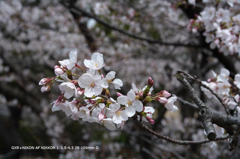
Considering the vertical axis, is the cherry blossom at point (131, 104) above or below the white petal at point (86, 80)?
below

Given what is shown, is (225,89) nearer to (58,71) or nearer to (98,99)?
(98,99)

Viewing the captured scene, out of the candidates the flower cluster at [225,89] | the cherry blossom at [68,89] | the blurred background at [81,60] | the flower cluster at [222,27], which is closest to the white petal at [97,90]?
the cherry blossom at [68,89]

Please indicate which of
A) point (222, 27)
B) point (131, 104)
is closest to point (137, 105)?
point (131, 104)

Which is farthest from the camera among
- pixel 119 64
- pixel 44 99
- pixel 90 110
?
pixel 44 99

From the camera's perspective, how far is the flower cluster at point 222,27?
160cm

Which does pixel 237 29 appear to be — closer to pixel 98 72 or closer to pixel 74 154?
pixel 98 72

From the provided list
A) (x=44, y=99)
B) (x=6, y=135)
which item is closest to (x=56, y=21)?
(x=44, y=99)

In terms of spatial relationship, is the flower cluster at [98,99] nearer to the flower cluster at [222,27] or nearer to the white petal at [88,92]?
the white petal at [88,92]

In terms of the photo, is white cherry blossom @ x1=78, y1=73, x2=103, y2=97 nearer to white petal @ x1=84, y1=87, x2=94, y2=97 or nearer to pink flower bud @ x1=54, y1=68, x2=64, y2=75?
white petal @ x1=84, y1=87, x2=94, y2=97

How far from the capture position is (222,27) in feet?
5.62

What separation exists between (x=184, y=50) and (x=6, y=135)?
213 inches

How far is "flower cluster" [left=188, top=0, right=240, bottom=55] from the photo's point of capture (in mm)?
1596

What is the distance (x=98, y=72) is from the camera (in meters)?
0.95

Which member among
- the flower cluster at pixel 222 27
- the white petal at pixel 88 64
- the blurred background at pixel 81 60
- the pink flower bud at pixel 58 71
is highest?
the flower cluster at pixel 222 27
